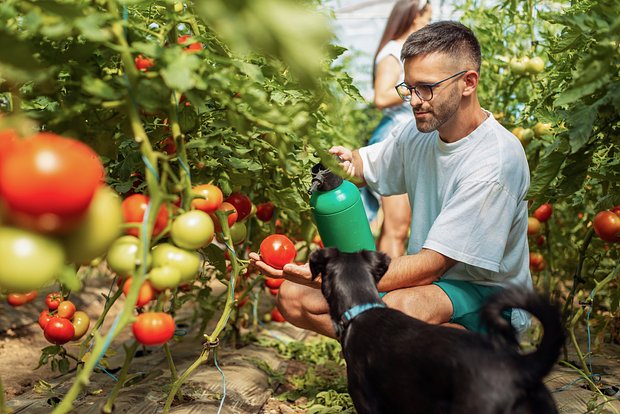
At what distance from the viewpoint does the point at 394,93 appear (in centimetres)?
369

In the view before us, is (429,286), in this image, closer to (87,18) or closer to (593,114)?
(593,114)

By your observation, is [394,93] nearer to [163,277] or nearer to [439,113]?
[439,113]

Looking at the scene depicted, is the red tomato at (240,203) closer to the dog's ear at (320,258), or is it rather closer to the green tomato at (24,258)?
the dog's ear at (320,258)

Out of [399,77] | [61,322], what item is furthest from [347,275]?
[399,77]

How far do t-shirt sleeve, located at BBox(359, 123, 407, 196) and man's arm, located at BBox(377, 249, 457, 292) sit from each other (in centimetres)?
60

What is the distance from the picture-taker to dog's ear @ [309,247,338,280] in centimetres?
191

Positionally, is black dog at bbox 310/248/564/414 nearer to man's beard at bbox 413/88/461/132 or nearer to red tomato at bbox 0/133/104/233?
man's beard at bbox 413/88/461/132

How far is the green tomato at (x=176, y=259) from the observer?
1315 millimetres

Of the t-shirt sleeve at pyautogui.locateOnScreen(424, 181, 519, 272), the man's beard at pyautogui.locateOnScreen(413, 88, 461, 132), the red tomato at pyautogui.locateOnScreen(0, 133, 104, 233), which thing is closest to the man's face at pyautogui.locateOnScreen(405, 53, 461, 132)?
the man's beard at pyautogui.locateOnScreen(413, 88, 461, 132)

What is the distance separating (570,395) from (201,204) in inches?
64.3

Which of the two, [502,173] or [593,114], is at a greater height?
[593,114]

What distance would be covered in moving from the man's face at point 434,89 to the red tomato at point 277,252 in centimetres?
67

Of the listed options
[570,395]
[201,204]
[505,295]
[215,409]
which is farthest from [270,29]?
[570,395]

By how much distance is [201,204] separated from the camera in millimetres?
1562
